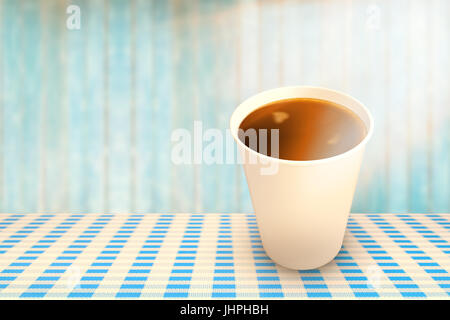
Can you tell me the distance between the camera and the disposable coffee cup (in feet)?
4.51

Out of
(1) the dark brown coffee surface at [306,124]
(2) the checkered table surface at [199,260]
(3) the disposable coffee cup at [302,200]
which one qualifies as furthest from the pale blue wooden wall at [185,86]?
(3) the disposable coffee cup at [302,200]

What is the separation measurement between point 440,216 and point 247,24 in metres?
1.46

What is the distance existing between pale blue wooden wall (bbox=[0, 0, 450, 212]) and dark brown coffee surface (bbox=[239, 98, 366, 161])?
1.86 ft

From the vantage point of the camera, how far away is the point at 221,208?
2287 mm

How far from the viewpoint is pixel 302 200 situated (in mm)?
1405

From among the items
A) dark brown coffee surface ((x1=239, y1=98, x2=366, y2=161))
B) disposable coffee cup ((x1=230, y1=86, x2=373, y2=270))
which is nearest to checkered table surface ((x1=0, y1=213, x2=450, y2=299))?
disposable coffee cup ((x1=230, y1=86, x2=373, y2=270))

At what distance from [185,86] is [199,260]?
1023 mm

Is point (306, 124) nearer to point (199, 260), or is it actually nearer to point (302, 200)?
point (302, 200)

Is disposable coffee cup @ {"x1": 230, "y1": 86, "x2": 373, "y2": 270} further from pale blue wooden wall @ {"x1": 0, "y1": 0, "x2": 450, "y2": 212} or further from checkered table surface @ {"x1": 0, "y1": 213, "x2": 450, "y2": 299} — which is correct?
pale blue wooden wall @ {"x1": 0, "y1": 0, "x2": 450, "y2": 212}

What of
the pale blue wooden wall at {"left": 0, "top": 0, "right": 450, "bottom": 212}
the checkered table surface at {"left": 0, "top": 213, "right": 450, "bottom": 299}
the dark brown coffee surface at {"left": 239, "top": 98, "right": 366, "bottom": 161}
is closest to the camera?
the checkered table surface at {"left": 0, "top": 213, "right": 450, "bottom": 299}

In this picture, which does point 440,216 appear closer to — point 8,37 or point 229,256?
point 229,256

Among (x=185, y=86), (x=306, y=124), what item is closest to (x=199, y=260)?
(x=306, y=124)

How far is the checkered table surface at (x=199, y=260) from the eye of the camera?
1.35 metres
